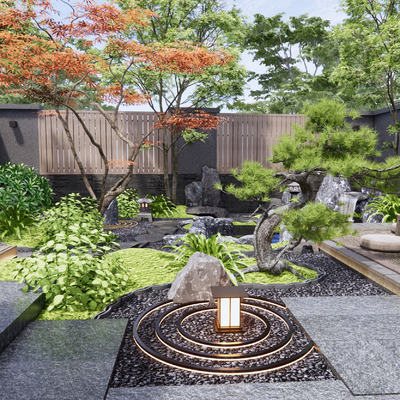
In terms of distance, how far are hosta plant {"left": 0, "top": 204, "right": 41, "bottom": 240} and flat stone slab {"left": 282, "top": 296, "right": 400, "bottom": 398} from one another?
4.31 m

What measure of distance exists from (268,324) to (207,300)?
71 cm

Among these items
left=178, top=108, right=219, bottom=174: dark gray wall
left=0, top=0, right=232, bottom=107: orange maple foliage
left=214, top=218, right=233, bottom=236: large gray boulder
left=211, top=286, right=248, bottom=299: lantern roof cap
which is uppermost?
left=0, top=0, right=232, bottom=107: orange maple foliage

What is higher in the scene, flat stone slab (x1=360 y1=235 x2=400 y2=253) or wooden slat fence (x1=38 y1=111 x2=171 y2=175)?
wooden slat fence (x1=38 y1=111 x2=171 y2=175)

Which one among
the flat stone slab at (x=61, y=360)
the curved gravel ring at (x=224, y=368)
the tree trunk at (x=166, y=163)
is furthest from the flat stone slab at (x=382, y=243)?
the tree trunk at (x=166, y=163)

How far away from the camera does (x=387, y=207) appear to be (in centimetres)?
749

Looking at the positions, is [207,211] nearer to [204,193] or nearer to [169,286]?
[204,193]

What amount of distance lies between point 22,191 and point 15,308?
565 centimetres

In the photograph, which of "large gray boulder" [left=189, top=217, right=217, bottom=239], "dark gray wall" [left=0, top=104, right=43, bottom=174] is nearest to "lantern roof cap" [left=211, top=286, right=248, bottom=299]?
"large gray boulder" [left=189, top=217, right=217, bottom=239]

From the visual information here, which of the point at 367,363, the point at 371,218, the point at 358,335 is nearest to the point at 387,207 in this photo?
the point at 371,218

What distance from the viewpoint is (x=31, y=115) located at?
1052 cm

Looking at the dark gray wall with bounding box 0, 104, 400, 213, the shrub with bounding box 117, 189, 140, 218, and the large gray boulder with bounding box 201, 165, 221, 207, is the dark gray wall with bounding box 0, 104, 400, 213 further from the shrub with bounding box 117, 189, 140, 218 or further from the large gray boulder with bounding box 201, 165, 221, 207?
the shrub with bounding box 117, 189, 140, 218

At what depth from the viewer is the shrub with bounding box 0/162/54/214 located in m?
6.71

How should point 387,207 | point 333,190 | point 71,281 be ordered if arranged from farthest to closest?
1. point 333,190
2. point 387,207
3. point 71,281

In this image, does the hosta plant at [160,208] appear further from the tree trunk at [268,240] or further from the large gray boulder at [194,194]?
the tree trunk at [268,240]
